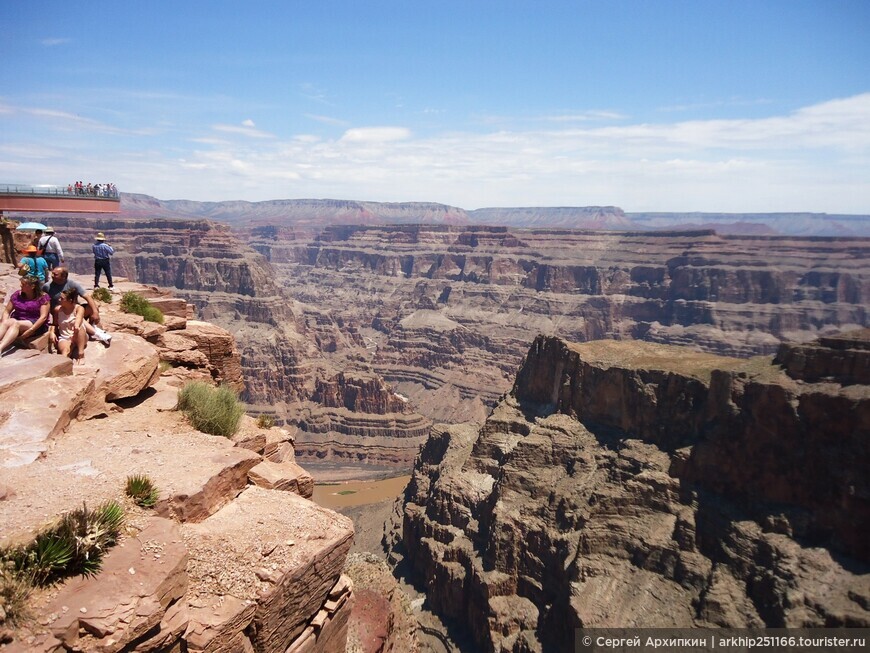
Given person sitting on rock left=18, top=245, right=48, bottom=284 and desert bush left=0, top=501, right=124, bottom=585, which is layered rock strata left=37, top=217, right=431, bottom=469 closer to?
person sitting on rock left=18, top=245, right=48, bottom=284

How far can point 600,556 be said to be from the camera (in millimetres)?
36156

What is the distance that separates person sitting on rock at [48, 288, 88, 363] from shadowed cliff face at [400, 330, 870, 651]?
98.3 feet

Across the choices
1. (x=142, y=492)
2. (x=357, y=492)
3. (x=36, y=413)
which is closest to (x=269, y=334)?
(x=357, y=492)

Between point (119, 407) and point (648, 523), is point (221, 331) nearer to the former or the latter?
point (119, 407)

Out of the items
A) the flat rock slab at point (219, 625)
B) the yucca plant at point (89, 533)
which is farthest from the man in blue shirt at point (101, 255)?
the flat rock slab at point (219, 625)

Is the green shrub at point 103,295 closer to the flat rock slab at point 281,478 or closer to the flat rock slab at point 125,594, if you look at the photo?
the flat rock slab at point 281,478

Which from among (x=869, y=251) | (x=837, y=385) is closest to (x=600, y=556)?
(x=837, y=385)

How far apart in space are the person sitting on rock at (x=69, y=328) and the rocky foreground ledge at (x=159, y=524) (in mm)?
428

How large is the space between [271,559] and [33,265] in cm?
1212

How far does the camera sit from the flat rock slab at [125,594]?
6.76m

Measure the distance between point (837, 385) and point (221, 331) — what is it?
117 feet

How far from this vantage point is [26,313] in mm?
13914

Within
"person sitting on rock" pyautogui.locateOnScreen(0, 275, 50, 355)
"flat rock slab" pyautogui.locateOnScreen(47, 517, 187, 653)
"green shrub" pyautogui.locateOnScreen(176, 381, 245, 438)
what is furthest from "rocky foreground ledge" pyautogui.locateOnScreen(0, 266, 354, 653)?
"person sitting on rock" pyautogui.locateOnScreen(0, 275, 50, 355)

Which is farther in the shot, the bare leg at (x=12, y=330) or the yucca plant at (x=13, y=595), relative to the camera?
the bare leg at (x=12, y=330)
